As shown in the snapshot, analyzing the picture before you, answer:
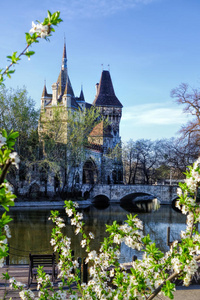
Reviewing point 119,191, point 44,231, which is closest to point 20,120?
point 44,231

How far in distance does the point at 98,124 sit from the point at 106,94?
52.7 ft

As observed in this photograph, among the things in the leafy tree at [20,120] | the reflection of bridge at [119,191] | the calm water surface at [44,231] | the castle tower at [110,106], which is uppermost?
the castle tower at [110,106]

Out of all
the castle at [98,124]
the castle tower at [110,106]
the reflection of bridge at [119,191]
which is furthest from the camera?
the castle tower at [110,106]

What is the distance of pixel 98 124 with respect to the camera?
5931 centimetres

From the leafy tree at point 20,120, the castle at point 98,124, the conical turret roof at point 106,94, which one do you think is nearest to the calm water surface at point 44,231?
the leafy tree at point 20,120

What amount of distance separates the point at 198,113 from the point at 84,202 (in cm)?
2061

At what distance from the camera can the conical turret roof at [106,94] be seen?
237ft

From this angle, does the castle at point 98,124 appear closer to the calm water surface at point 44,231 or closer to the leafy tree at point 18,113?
the leafy tree at point 18,113

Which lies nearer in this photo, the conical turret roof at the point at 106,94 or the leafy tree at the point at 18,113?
the leafy tree at the point at 18,113

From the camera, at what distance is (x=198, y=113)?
2450 centimetres

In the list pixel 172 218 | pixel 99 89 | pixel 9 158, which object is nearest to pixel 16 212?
pixel 172 218

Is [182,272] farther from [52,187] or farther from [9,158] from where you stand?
[52,187]

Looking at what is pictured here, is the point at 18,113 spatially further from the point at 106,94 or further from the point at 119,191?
the point at 106,94

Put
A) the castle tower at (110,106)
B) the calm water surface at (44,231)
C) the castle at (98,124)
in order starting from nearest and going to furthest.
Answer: the calm water surface at (44,231)
the castle at (98,124)
the castle tower at (110,106)
